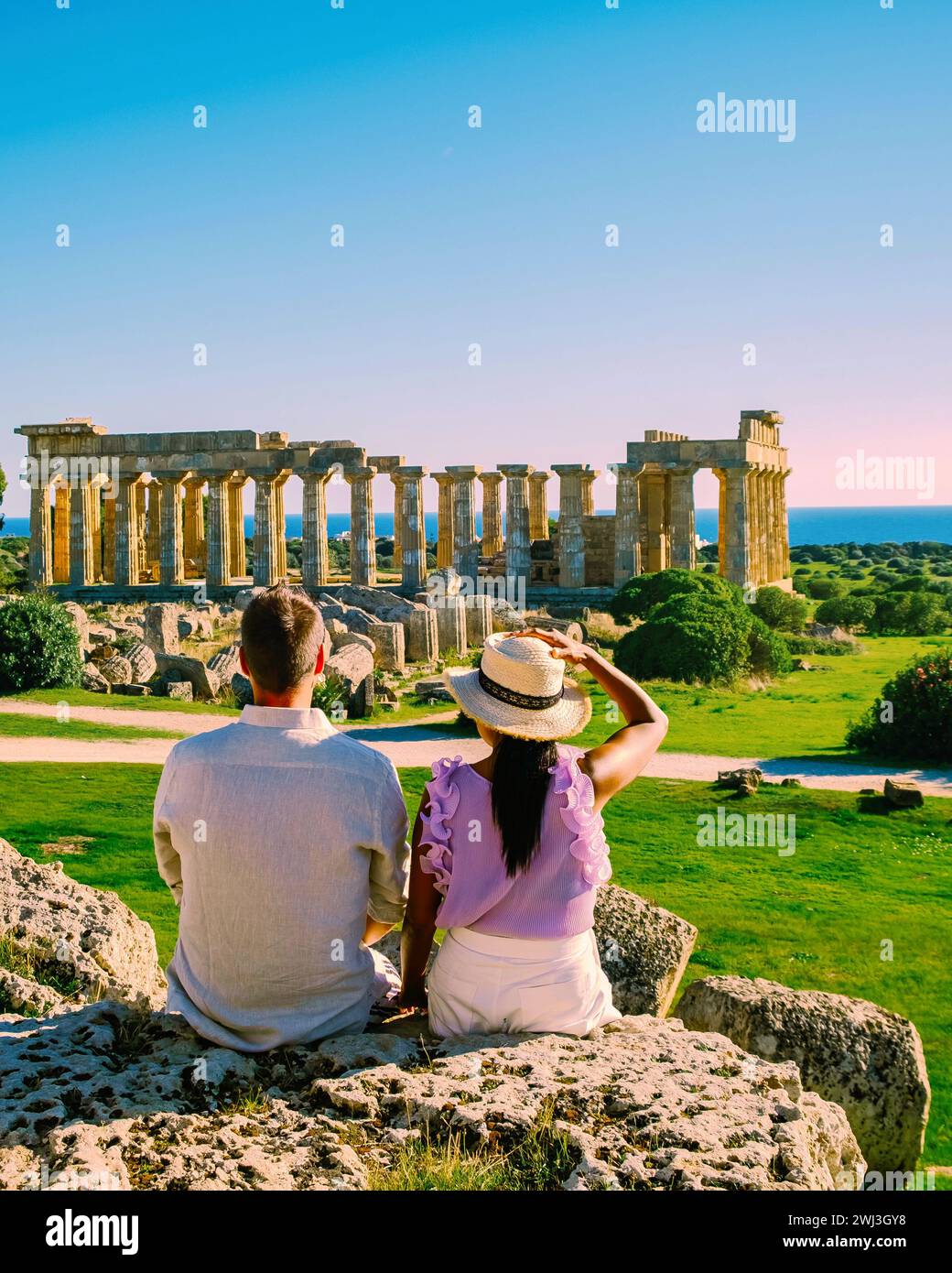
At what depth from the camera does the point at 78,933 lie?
279 inches

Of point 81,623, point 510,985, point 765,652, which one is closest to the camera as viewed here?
point 510,985

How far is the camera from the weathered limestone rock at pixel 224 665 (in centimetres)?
2451

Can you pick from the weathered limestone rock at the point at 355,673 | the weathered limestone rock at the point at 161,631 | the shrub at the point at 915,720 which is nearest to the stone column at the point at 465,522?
the weathered limestone rock at the point at 161,631

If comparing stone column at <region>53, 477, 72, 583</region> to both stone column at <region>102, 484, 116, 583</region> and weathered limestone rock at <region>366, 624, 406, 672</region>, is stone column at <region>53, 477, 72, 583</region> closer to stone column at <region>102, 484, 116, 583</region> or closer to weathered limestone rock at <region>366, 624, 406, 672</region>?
stone column at <region>102, 484, 116, 583</region>

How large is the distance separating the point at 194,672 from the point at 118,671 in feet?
4.57

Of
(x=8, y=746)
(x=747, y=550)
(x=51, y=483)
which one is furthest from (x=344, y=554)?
(x=8, y=746)

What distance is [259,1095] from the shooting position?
469cm

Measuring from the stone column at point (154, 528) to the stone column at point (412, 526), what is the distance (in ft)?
39.0

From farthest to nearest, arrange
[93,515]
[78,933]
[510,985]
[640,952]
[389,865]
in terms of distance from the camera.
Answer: [93,515], [640,952], [78,933], [510,985], [389,865]

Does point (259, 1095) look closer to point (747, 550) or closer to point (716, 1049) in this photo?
point (716, 1049)

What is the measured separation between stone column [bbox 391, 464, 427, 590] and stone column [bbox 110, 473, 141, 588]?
30.2 ft

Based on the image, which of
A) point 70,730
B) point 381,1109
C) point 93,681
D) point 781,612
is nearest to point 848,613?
point 781,612

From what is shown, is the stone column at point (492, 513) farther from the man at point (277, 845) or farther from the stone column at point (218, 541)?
the man at point (277, 845)

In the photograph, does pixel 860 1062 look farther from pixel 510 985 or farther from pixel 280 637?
pixel 280 637
